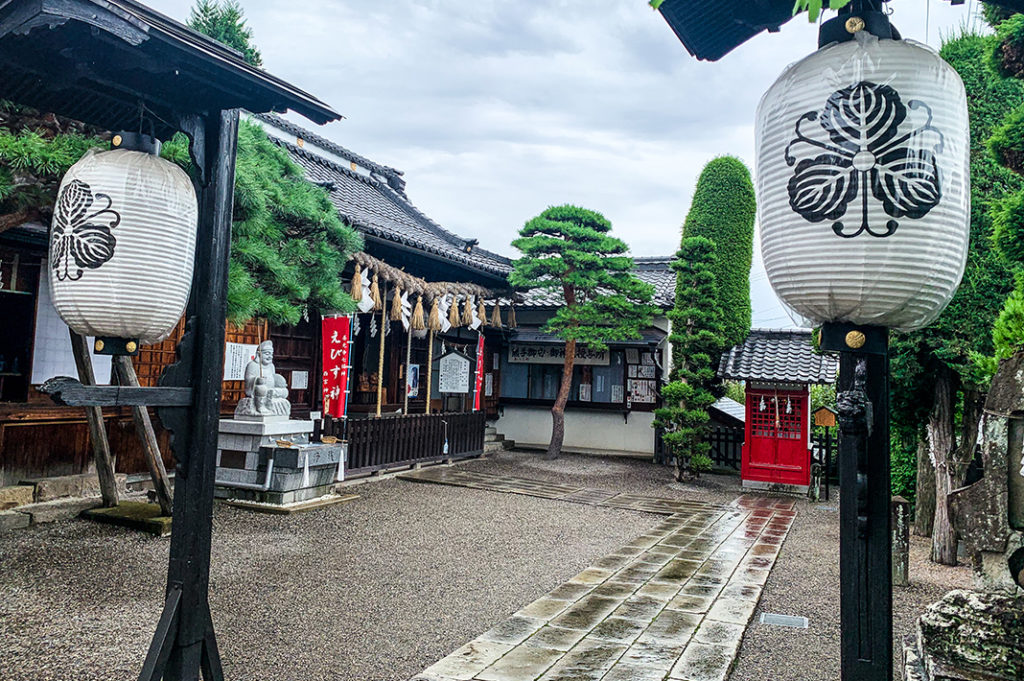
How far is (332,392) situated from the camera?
10.7 meters

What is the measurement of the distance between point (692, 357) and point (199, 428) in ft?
37.2

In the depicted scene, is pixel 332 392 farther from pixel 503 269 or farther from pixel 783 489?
pixel 783 489

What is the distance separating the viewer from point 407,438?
12625 mm

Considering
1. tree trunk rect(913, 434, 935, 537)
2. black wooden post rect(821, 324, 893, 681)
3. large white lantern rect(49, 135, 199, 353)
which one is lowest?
tree trunk rect(913, 434, 935, 537)

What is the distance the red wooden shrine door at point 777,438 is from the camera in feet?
40.8

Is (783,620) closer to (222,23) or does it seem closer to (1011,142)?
(1011,142)

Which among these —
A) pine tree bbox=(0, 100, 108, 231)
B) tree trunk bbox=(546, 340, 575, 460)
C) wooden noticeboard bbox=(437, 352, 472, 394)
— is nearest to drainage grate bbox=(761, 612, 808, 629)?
pine tree bbox=(0, 100, 108, 231)

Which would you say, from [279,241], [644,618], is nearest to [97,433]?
[279,241]

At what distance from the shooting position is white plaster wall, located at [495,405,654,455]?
1714 centimetres

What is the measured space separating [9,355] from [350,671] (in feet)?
23.5

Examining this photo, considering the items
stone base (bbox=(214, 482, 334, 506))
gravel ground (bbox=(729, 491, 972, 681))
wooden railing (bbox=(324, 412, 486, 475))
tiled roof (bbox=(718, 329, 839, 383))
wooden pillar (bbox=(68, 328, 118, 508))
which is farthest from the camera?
tiled roof (bbox=(718, 329, 839, 383))

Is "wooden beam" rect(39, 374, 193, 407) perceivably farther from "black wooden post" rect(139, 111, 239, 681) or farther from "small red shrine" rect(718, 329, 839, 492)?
"small red shrine" rect(718, 329, 839, 492)

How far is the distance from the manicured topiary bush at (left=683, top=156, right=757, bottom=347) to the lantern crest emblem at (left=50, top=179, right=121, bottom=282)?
43.7 feet

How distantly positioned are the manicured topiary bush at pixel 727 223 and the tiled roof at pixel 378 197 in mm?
5041
